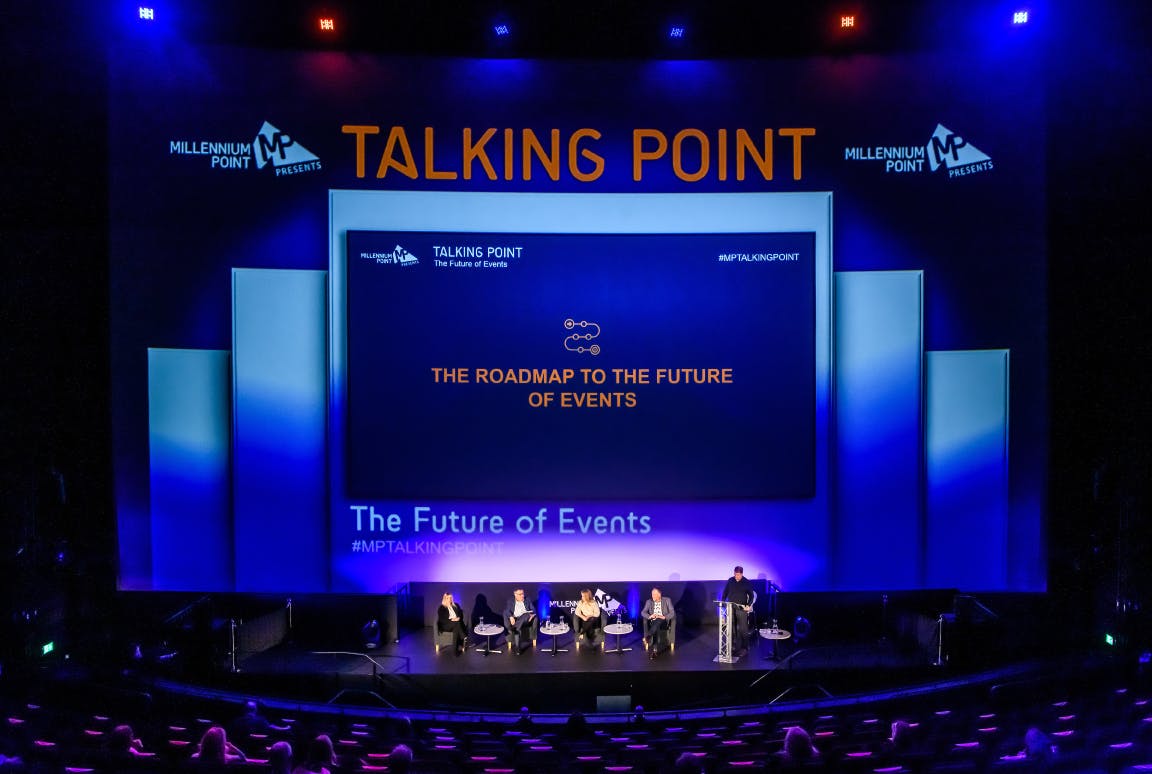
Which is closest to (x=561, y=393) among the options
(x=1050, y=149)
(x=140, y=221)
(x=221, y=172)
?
(x=221, y=172)

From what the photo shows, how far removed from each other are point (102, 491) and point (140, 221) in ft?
11.3

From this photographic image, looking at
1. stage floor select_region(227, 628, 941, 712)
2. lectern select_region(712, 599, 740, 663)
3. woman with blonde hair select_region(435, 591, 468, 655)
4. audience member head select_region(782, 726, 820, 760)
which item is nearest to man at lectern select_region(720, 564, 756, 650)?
lectern select_region(712, 599, 740, 663)

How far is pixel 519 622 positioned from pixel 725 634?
2.48 metres

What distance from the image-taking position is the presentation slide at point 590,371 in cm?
945

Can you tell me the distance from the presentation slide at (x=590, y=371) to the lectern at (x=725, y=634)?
146 cm

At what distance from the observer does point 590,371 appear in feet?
31.3

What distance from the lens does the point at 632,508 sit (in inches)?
379

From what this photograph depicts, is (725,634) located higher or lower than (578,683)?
higher

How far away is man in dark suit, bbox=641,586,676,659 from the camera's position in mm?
8953

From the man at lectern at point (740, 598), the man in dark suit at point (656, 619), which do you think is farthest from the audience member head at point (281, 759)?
the man at lectern at point (740, 598)

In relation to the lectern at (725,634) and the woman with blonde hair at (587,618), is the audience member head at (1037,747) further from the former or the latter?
the woman with blonde hair at (587,618)

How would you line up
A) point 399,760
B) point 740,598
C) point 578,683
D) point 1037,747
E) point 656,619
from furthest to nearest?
point 740,598
point 656,619
point 578,683
point 1037,747
point 399,760

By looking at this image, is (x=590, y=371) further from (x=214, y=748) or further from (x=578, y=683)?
(x=214, y=748)

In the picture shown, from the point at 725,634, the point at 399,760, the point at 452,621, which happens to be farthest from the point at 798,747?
the point at 452,621
